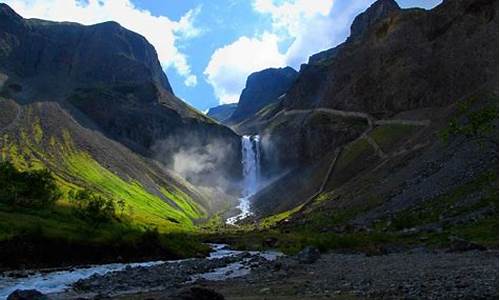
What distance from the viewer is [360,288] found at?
106 feet

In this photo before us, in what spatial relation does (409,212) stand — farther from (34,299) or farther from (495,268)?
(34,299)

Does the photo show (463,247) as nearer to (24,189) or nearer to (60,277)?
(60,277)

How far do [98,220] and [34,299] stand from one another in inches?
3140

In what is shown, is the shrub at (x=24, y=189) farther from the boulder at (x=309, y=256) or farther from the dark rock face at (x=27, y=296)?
the dark rock face at (x=27, y=296)

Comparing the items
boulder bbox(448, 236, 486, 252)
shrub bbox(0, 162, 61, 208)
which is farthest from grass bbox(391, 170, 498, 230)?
shrub bbox(0, 162, 61, 208)

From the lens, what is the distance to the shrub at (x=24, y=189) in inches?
4769

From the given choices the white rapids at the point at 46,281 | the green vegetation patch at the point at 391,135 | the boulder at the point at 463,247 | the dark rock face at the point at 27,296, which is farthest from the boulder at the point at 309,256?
the green vegetation patch at the point at 391,135

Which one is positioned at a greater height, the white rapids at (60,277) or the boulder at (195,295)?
the white rapids at (60,277)

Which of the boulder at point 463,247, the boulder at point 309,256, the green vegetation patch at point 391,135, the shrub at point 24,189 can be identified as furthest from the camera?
the green vegetation patch at point 391,135

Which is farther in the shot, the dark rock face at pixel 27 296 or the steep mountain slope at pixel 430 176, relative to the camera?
the steep mountain slope at pixel 430 176

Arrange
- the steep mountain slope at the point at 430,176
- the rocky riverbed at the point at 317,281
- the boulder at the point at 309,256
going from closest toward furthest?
the rocky riverbed at the point at 317,281 → the boulder at the point at 309,256 → the steep mountain slope at the point at 430,176

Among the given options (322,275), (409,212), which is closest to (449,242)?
(322,275)

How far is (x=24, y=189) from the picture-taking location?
121500 mm

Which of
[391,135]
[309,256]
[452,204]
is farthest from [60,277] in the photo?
[391,135]
